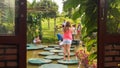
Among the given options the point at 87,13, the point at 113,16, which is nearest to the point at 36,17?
the point at 87,13

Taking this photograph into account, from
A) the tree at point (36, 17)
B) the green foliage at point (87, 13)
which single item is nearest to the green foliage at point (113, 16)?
the green foliage at point (87, 13)

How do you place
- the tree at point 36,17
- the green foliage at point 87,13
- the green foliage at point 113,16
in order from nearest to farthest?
the green foliage at point 113,16 < the green foliage at point 87,13 < the tree at point 36,17

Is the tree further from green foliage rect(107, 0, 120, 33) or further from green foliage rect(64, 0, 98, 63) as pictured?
green foliage rect(107, 0, 120, 33)

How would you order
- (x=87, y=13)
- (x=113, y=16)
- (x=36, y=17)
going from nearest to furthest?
(x=113, y=16) < (x=87, y=13) < (x=36, y=17)

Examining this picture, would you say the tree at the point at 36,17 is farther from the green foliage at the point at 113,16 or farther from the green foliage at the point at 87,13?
the green foliage at the point at 113,16

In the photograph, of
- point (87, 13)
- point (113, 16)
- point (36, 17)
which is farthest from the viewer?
point (36, 17)

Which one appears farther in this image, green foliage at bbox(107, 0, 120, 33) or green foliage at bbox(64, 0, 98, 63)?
→ green foliage at bbox(64, 0, 98, 63)

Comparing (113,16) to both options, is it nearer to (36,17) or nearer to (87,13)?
(87,13)

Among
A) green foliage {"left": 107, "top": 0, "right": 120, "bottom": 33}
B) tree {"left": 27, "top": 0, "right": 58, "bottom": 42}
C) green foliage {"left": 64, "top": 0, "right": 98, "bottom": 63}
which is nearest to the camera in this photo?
green foliage {"left": 107, "top": 0, "right": 120, "bottom": 33}

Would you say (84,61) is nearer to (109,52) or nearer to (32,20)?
(109,52)

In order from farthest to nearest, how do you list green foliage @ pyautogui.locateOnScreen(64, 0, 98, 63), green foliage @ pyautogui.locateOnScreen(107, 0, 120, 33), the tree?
the tree < green foliage @ pyautogui.locateOnScreen(64, 0, 98, 63) < green foliage @ pyautogui.locateOnScreen(107, 0, 120, 33)

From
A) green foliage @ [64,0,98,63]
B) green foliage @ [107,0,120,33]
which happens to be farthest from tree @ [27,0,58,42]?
green foliage @ [107,0,120,33]

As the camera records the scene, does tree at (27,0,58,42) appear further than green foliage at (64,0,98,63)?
Yes

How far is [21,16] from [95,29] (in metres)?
1.35
